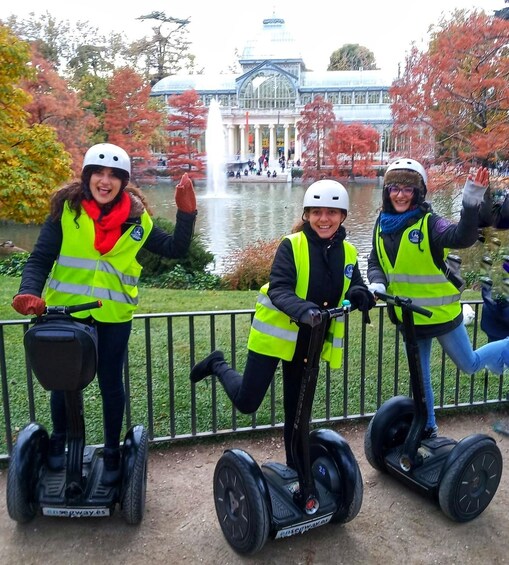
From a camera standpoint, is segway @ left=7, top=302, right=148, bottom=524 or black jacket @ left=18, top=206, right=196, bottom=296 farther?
black jacket @ left=18, top=206, right=196, bottom=296

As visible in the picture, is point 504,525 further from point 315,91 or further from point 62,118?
point 315,91

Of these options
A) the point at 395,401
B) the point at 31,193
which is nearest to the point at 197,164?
the point at 31,193

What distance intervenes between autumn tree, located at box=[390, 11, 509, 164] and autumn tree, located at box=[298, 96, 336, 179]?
27.1 metres

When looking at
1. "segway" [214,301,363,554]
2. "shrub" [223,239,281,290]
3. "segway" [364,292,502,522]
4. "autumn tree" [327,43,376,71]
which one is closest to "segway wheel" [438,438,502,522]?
"segway" [364,292,502,522]

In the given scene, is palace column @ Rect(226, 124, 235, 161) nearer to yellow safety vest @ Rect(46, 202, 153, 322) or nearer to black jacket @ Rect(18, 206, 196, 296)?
black jacket @ Rect(18, 206, 196, 296)

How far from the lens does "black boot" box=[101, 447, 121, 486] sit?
3.22m

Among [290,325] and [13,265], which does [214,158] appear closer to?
[13,265]

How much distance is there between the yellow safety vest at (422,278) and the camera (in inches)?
134

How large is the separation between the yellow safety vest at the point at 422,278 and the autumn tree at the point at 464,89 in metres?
8.30

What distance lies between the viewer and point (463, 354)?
3631mm

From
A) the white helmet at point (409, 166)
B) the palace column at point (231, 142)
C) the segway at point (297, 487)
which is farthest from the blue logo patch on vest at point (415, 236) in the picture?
the palace column at point (231, 142)

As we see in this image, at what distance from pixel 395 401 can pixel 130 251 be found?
183cm

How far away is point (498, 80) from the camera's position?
11625 mm

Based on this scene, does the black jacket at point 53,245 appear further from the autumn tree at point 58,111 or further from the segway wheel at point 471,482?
the autumn tree at point 58,111
